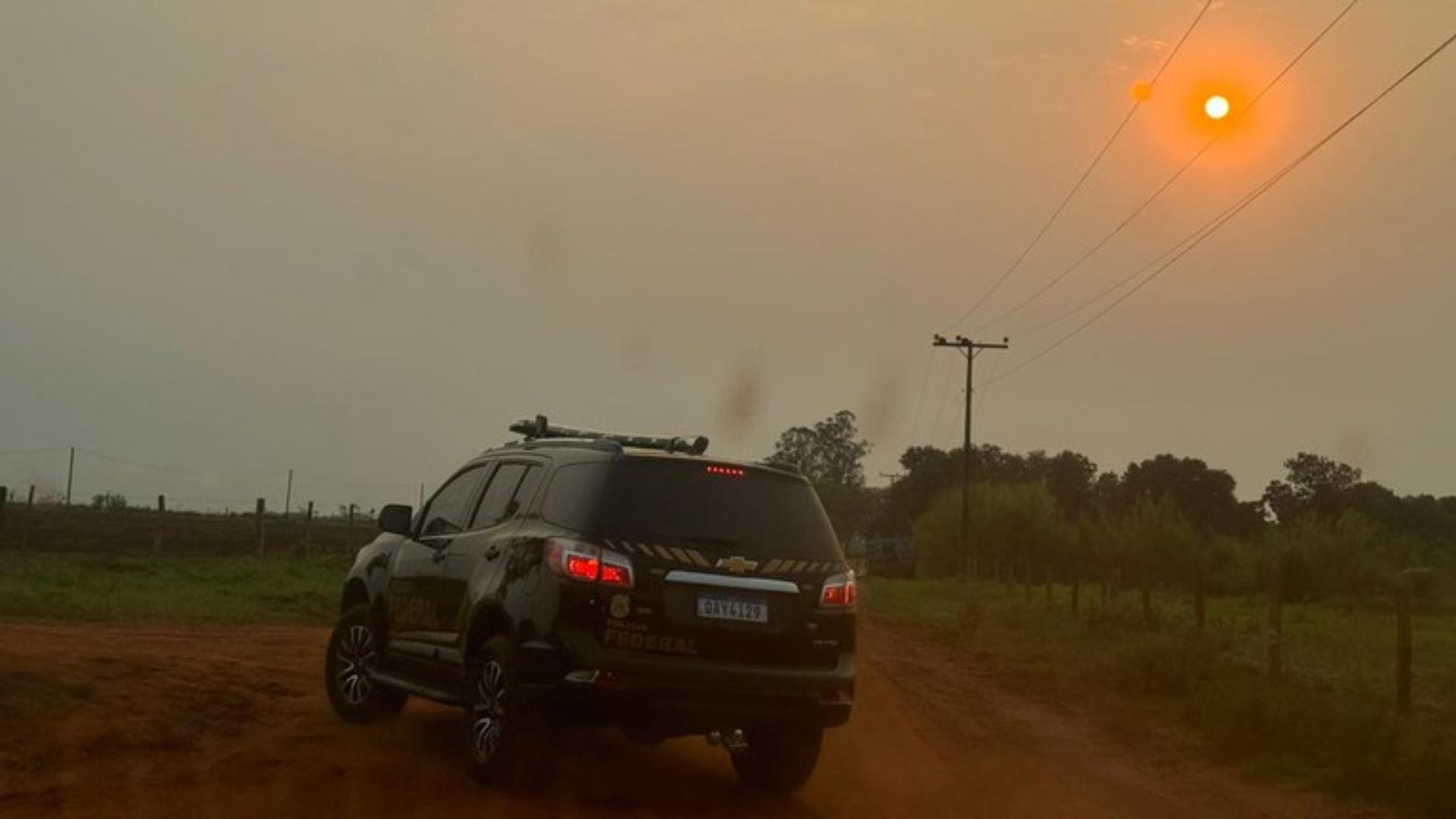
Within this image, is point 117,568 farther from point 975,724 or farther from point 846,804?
point 846,804

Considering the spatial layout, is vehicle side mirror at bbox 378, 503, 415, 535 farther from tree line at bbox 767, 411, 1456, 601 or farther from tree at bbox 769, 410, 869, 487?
tree at bbox 769, 410, 869, 487

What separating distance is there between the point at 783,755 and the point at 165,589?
18891mm

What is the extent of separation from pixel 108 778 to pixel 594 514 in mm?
2955

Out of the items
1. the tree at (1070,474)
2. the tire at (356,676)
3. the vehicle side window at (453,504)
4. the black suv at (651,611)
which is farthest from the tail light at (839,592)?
the tree at (1070,474)

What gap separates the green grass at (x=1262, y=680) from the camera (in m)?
11.0

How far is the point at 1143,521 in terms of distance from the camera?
2153 inches

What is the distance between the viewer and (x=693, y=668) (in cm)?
812

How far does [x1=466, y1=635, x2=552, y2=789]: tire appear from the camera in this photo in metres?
8.27

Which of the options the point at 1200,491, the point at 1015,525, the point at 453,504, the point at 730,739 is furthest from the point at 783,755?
the point at 1200,491

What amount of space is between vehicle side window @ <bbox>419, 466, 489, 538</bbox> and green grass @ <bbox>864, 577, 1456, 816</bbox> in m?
6.16

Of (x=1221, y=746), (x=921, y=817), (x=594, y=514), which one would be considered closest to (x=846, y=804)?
(x=921, y=817)

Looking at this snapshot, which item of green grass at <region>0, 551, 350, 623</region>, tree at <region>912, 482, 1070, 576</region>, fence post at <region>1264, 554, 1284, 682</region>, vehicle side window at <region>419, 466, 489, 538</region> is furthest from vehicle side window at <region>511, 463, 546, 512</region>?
tree at <region>912, 482, 1070, 576</region>

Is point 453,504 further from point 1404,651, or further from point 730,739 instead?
point 1404,651

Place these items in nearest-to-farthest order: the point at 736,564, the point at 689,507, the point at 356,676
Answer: the point at 736,564 → the point at 689,507 → the point at 356,676
